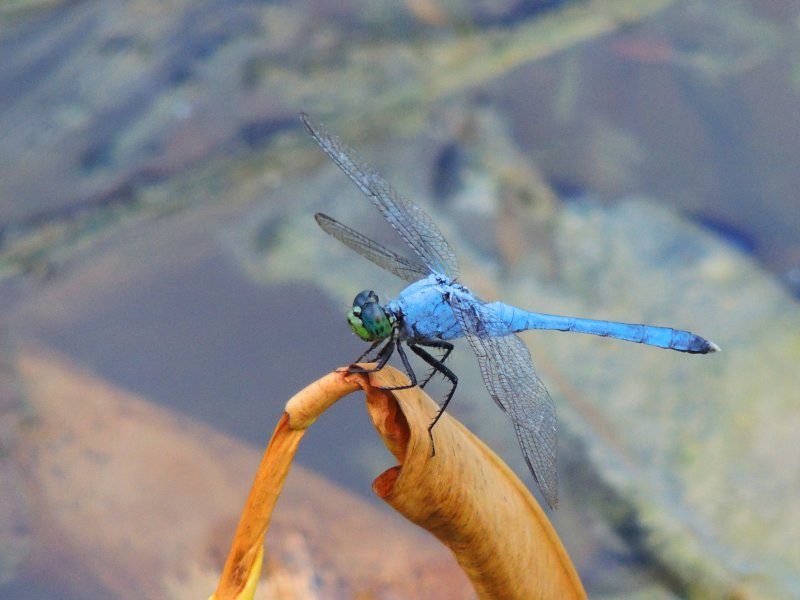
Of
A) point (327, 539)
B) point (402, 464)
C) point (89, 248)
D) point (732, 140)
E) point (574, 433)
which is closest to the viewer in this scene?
point (402, 464)

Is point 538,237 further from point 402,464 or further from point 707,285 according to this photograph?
point 402,464

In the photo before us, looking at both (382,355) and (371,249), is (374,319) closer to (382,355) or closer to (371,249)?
(382,355)

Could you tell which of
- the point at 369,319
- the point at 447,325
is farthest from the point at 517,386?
the point at 369,319

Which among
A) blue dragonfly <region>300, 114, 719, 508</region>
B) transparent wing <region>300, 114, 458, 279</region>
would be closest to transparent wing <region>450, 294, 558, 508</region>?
blue dragonfly <region>300, 114, 719, 508</region>

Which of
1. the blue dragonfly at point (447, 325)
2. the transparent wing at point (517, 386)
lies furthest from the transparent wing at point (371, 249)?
the transparent wing at point (517, 386)

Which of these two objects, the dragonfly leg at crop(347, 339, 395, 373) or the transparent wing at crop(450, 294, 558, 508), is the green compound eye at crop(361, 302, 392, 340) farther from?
the transparent wing at crop(450, 294, 558, 508)

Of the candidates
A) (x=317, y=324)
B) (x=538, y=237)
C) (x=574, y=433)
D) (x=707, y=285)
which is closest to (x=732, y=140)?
(x=707, y=285)

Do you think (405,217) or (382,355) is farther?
(405,217)
